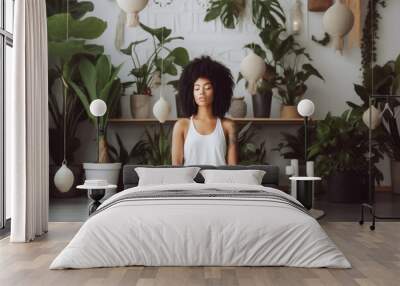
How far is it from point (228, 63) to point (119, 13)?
1.74 meters

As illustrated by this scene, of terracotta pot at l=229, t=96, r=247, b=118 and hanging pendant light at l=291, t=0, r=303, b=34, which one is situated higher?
hanging pendant light at l=291, t=0, r=303, b=34

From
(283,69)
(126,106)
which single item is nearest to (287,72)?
(283,69)

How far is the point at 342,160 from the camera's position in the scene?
8.42 meters

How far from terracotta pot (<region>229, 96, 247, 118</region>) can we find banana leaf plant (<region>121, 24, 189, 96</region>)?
2.91 ft

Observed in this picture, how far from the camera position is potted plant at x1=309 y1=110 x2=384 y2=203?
8.42 meters

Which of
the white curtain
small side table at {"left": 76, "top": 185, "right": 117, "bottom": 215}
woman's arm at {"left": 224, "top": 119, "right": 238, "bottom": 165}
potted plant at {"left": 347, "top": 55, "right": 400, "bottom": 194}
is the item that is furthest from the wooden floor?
potted plant at {"left": 347, "top": 55, "right": 400, "bottom": 194}

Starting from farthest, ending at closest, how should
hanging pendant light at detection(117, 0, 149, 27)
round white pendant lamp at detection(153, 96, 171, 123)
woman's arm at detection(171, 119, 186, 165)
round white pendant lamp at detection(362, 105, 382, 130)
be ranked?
round white pendant lamp at detection(362, 105, 382, 130), round white pendant lamp at detection(153, 96, 171, 123), woman's arm at detection(171, 119, 186, 165), hanging pendant light at detection(117, 0, 149, 27)

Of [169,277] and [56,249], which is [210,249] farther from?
[56,249]

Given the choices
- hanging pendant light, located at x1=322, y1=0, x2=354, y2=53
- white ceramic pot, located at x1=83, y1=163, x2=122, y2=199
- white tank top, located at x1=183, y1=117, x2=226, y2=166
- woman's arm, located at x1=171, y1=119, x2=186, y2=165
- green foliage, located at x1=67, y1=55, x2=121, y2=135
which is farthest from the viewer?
green foliage, located at x1=67, y1=55, x2=121, y2=135

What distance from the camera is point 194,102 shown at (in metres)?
6.66

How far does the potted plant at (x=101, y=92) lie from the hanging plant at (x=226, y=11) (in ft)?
5.52

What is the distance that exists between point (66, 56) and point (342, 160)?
3804 millimetres

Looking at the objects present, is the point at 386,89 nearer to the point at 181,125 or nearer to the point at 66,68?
the point at 181,125

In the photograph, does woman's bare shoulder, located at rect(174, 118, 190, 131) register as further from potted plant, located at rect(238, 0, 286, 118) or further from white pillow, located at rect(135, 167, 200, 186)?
potted plant, located at rect(238, 0, 286, 118)
